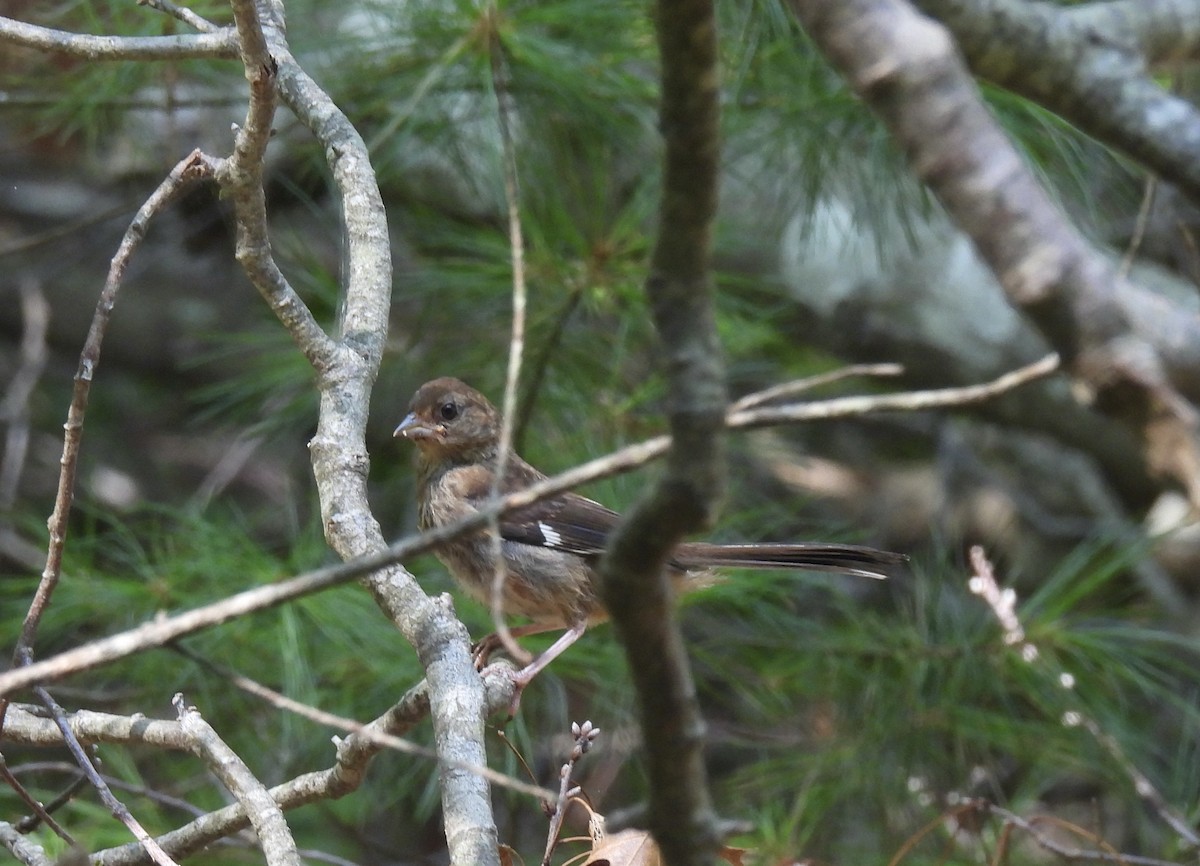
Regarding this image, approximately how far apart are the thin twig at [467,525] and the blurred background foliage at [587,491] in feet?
7.98

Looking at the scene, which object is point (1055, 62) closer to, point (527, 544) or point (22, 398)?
point (527, 544)

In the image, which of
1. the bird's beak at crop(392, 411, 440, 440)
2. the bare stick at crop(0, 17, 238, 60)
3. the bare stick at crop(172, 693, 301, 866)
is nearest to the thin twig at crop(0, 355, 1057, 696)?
the bare stick at crop(172, 693, 301, 866)

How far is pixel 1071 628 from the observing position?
439cm

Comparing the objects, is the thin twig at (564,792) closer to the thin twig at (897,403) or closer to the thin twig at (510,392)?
the thin twig at (510,392)

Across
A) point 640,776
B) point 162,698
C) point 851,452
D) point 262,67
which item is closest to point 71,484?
point 262,67

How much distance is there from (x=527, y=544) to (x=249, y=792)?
1.89 metres

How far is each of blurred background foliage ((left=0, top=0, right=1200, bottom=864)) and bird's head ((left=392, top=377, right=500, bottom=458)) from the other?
0.23 meters

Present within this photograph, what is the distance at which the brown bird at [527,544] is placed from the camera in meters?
3.50

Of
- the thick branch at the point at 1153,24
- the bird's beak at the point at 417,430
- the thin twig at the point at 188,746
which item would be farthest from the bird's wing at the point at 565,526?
the thick branch at the point at 1153,24

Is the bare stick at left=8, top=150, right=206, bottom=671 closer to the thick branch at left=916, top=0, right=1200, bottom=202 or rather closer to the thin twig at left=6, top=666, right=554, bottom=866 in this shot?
the thin twig at left=6, top=666, right=554, bottom=866

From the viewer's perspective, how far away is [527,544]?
3904 mm

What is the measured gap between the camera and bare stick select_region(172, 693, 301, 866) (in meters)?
1.98

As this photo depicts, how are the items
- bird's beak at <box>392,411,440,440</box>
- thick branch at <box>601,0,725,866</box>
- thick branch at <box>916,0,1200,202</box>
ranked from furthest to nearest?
bird's beak at <box>392,411,440,440</box>, thick branch at <box>916,0,1200,202</box>, thick branch at <box>601,0,725,866</box>

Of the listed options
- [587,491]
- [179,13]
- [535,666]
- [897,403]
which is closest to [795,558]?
[535,666]
